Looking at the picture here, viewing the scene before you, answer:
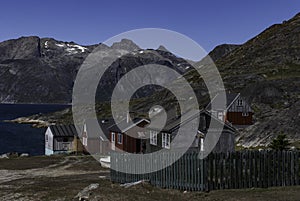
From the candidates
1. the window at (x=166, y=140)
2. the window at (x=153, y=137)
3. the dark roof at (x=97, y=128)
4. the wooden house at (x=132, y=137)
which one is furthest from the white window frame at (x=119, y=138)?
the window at (x=166, y=140)

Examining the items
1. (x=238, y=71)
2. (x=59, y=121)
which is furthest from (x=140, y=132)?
(x=59, y=121)

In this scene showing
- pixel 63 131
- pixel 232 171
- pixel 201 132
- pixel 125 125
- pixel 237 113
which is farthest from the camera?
pixel 237 113

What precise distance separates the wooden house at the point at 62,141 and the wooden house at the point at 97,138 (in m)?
4.02

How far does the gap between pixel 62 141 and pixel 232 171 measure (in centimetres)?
6467

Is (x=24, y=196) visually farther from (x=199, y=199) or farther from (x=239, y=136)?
(x=239, y=136)

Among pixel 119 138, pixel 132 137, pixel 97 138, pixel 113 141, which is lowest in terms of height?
pixel 113 141

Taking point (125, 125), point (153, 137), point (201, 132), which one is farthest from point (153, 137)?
point (125, 125)

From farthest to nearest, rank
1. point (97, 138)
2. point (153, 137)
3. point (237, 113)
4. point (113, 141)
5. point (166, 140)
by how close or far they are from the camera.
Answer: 1. point (237, 113)
2. point (97, 138)
3. point (113, 141)
4. point (153, 137)
5. point (166, 140)

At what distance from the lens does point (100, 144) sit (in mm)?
76188

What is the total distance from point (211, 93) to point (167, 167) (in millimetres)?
107967

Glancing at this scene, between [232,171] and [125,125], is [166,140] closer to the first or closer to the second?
[232,171]

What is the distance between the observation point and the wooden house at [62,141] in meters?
82.7

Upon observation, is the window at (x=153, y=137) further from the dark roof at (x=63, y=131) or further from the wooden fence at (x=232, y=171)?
the dark roof at (x=63, y=131)

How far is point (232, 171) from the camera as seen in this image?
79.8ft
